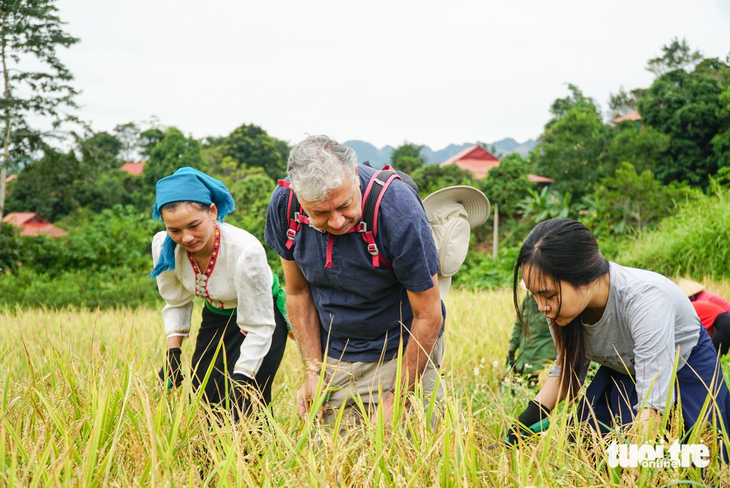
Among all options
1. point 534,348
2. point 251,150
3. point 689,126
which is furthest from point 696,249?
point 251,150

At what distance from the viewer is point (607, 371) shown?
2.00 meters

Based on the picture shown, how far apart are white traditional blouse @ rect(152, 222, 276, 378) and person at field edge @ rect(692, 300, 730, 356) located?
7.93 ft

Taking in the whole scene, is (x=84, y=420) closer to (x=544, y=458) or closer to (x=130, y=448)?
(x=130, y=448)

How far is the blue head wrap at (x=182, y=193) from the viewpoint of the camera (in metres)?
2.13

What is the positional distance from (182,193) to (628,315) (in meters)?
1.60

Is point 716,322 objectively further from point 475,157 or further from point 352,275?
point 475,157

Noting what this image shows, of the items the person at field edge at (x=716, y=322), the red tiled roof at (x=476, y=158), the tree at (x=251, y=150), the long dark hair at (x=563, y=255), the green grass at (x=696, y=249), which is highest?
the tree at (x=251, y=150)

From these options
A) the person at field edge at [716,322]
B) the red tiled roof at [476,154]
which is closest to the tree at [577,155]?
the person at field edge at [716,322]

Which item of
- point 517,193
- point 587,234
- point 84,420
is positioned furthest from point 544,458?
point 517,193

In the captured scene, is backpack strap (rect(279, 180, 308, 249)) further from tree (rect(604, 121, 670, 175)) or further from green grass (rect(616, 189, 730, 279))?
tree (rect(604, 121, 670, 175))

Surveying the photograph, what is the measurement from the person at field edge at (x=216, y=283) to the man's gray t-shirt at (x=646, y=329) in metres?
1.22

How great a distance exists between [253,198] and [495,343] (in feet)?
46.2

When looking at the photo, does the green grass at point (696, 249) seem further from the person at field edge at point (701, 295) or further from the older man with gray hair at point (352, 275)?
the older man with gray hair at point (352, 275)

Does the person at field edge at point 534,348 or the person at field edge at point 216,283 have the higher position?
the person at field edge at point 216,283
